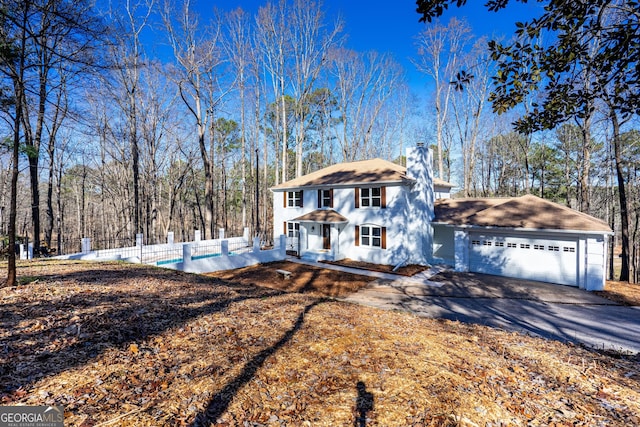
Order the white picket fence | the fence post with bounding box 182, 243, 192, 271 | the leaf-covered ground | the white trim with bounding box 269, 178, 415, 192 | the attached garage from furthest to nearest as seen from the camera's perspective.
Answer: the white trim with bounding box 269, 178, 415, 192
the white picket fence
the fence post with bounding box 182, 243, 192, 271
the attached garage
the leaf-covered ground

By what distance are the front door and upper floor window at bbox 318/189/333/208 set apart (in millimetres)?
1309

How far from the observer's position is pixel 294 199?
18844 millimetres

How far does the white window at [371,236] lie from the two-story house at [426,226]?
0.18 feet

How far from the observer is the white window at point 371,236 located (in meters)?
15.2

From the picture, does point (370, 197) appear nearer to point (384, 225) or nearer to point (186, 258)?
point (384, 225)

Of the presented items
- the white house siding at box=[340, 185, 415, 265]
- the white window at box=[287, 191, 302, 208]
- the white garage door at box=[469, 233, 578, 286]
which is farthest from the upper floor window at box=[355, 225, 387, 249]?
the white window at box=[287, 191, 302, 208]

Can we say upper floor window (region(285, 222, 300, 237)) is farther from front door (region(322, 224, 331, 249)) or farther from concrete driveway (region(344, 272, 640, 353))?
concrete driveway (region(344, 272, 640, 353))

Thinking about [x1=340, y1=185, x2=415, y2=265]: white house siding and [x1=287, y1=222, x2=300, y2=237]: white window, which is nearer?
[x1=340, y1=185, x2=415, y2=265]: white house siding

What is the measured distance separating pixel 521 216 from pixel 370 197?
684cm

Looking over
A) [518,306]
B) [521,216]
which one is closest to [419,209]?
[521,216]

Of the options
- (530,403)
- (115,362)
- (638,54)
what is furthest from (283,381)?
(638,54)

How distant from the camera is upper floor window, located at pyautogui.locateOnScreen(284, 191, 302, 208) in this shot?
1855 cm

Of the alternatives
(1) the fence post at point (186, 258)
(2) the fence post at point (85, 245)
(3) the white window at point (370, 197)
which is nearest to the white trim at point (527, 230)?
(3) the white window at point (370, 197)

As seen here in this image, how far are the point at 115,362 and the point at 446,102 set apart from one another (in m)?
25.7
